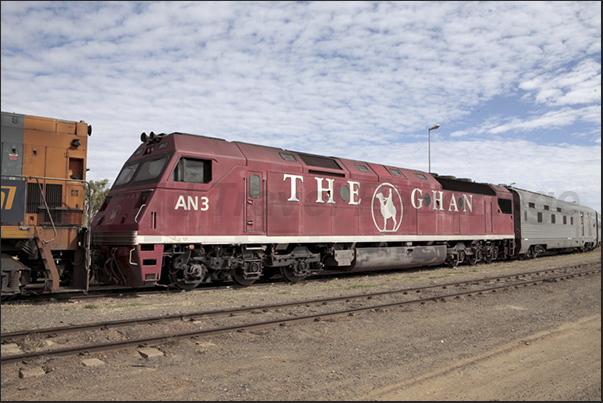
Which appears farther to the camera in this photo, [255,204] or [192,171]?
[255,204]

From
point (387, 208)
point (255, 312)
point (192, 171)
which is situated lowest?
point (255, 312)

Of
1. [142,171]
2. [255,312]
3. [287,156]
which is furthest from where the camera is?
[287,156]

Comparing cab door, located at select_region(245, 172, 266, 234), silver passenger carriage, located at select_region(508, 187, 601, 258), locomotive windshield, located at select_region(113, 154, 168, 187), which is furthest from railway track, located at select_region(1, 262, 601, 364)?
silver passenger carriage, located at select_region(508, 187, 601, 258)

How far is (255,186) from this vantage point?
12516mm

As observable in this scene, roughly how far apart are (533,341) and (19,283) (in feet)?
32.1

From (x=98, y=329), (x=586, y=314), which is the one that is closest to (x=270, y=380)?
(x=98, y=329)

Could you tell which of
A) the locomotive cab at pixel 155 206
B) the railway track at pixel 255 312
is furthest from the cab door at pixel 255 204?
the railway track at pixel 255 312

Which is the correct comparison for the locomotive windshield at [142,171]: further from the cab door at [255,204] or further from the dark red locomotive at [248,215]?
the cab door at [255,204]

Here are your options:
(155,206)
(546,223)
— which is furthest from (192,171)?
(546,223)

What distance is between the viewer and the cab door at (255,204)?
12.3 metres

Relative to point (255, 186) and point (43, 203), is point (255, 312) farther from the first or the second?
point (43, 203)

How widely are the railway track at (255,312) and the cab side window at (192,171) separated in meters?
3.87

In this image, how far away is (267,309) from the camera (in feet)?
31.0

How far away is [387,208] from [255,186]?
5984 millimetres
